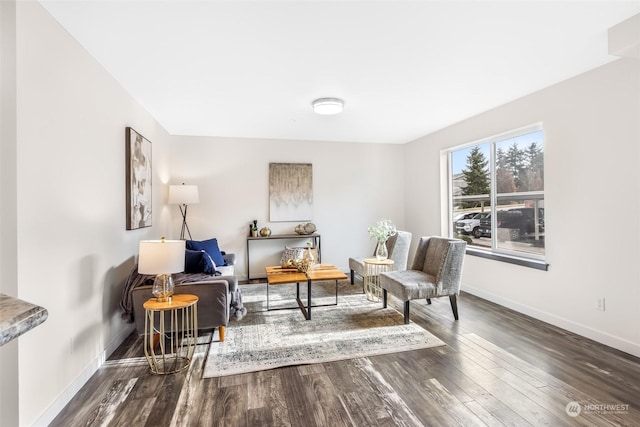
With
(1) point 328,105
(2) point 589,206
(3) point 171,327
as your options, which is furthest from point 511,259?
(3) point 171,327

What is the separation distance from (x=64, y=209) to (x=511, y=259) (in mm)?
4361

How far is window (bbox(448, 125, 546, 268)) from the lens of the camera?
11.6 ft

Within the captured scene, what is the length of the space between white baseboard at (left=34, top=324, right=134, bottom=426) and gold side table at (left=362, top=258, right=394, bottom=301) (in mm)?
2849

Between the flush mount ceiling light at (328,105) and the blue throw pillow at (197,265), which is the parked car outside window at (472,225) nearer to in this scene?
the flush mount ceiling light at (328,105)

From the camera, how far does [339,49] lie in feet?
8.00

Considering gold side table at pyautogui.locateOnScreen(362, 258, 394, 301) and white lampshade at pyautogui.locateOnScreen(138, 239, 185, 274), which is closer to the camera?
white lampshade at pyautogui.locateOnScreen(138, 239, 185, 274)

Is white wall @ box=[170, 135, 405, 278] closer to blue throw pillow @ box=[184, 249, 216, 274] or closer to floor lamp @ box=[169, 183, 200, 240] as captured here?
floor lamp @ box=[169, 183, 200, 240]

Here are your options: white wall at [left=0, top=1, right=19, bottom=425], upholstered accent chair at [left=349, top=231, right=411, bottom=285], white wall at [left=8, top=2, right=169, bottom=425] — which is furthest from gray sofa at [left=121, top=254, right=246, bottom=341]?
upholstered accent chair at [left=349, top=231, right=411, bottom=285]

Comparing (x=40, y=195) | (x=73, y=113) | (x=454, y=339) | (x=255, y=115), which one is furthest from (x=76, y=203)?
(x=454, y=339)

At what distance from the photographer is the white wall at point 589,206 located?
2.61 metres

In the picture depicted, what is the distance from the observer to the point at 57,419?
1894 millimetres

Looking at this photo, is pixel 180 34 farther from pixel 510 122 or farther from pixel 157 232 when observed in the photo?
pixel 510 122

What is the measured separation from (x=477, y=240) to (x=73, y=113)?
474 cm

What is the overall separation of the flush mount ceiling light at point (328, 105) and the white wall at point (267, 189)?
84.3 inches
